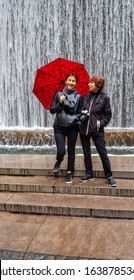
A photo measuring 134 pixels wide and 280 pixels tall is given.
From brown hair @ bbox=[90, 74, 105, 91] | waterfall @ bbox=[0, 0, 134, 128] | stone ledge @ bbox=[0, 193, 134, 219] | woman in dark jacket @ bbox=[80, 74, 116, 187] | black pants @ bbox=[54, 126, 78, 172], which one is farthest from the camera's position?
waterfall @ bbox=[0, 0, 134, 128]

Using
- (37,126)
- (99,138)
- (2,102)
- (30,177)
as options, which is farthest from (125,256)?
(2,102)

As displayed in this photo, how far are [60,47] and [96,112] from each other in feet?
30.3

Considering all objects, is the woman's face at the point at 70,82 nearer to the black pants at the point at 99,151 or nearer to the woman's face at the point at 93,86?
the woman's face at the point at 93,86

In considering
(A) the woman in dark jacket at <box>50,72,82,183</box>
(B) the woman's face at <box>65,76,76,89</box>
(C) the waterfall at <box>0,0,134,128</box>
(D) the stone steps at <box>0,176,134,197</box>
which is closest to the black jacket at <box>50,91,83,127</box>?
(A) the woman in dark jacket at <box>50,72,82,183</box>

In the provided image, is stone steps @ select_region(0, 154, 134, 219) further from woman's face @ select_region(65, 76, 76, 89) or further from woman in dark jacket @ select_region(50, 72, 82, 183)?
woman's face @ select_region(65, 76, 76, 89)

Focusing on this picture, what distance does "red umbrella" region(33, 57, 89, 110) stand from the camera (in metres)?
4.66

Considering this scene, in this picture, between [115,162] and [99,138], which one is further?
[115,162]

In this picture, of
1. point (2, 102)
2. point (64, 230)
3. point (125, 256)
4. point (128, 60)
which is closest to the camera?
point (125, 256)

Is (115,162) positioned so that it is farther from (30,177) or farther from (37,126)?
(37,126)

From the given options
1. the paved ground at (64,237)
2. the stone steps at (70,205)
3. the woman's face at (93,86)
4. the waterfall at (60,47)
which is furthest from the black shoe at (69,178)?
the waterfall at (60,47)

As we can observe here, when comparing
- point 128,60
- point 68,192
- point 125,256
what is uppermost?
point 128,60

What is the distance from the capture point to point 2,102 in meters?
13.7

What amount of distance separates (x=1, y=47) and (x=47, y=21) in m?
2.26

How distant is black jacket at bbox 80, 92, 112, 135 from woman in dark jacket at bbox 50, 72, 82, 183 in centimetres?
16
